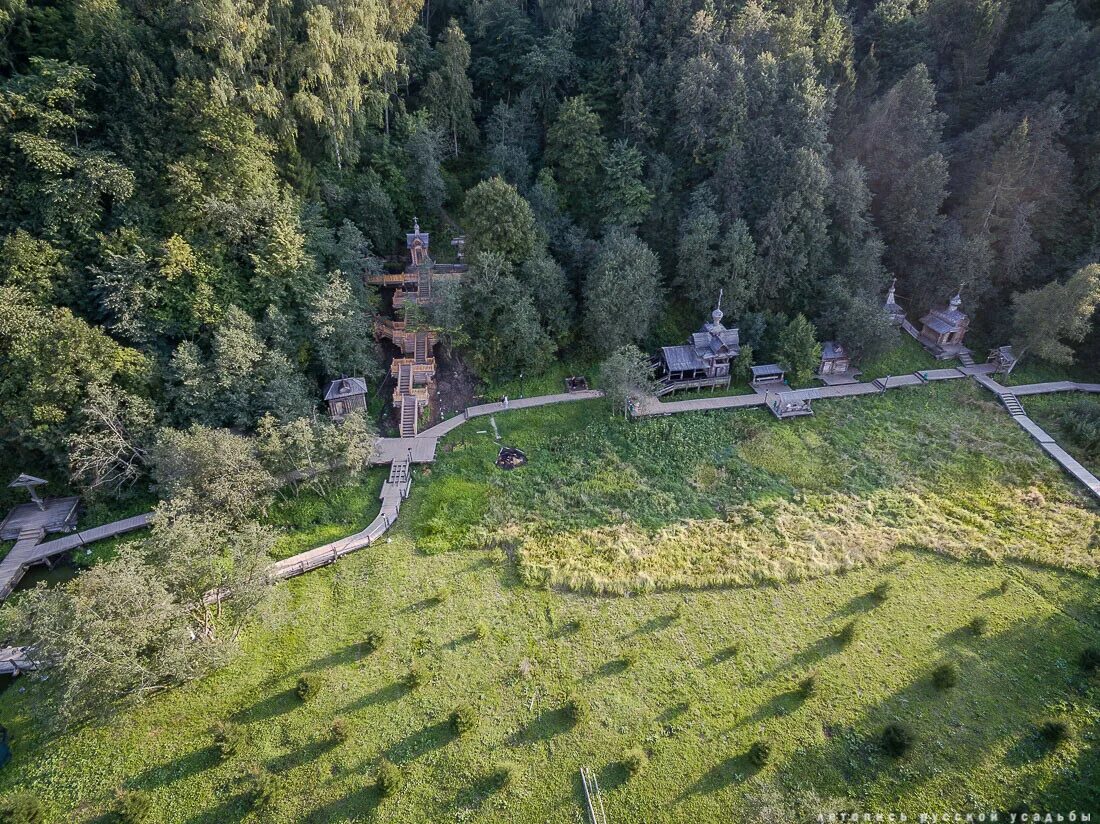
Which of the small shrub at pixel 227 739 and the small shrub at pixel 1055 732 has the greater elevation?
the small shrub at pixel 1055 732

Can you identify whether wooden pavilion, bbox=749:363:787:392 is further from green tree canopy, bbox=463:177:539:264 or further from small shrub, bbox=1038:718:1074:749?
small shrub, bbox=1038:718:1074:749

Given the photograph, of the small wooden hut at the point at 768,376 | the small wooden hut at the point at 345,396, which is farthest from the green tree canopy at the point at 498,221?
the small wooden hut at the point at 768,376

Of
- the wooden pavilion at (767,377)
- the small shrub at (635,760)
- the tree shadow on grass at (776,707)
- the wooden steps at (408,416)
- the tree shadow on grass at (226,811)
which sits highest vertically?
the wooden pavilion at (767,377)

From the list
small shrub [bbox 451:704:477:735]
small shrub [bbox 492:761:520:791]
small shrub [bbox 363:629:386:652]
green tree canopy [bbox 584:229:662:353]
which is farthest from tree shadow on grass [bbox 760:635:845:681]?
green tree canopy [bbox 584:229:662:353]

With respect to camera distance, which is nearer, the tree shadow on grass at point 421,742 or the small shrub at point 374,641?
the tree shadow on grass at point 421,742

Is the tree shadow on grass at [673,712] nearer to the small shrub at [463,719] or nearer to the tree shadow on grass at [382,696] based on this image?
the small shrub at [463,719]
